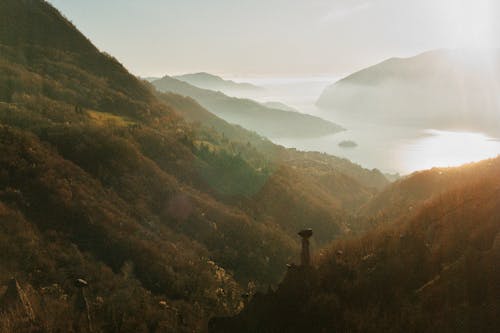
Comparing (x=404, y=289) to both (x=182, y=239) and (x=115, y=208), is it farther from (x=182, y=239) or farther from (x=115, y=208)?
(x=115, y=208)

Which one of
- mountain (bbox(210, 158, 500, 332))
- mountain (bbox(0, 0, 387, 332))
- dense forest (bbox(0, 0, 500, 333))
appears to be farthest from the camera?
A: mountain (bbox(0, 0, 387, 332))

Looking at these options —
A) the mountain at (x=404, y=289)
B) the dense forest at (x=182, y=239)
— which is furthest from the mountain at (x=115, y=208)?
the mountain at (x=404, y=289)

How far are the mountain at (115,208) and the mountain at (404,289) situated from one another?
3.28 m

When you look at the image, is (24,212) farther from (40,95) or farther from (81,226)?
(40,95)

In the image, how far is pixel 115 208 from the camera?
29.2 meters

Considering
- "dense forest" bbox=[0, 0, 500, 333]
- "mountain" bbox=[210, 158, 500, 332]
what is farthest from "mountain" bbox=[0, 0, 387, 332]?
"mountain" bbox=[210, 158, 500, 332]

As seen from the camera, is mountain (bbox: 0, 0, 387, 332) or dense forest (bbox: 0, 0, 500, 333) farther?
mountain (bbox: 0, 0, 387, 332)

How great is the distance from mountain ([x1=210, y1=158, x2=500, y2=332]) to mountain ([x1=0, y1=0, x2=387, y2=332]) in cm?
328

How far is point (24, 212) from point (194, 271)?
1055 centimetres

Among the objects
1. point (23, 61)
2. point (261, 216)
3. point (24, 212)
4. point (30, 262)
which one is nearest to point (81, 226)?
point (24, 212)

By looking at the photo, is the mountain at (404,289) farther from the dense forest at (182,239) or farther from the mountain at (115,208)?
the mountain at (115,208)

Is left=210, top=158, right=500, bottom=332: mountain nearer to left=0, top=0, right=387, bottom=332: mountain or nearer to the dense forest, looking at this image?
the dense forest

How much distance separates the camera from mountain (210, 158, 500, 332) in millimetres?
9711

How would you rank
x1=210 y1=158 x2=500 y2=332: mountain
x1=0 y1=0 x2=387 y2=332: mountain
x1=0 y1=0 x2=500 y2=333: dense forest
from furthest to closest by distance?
x1=0 y1=0 x2=387 y2=332: mountain → x1=0 y1=0 x2=500 y2=333: dense forest → x1=210 y1=158 x2=500 y2=332: mountain
